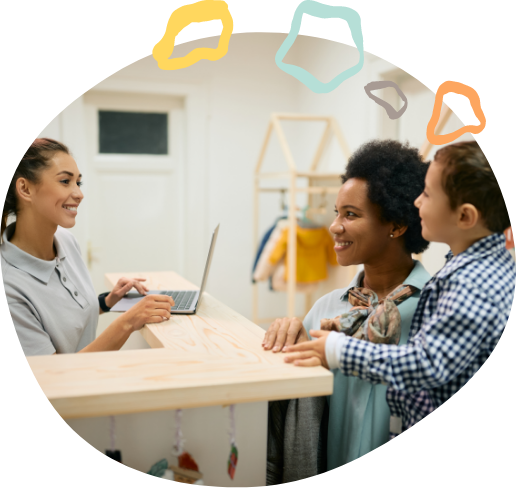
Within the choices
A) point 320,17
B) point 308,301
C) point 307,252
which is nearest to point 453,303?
point 320,17

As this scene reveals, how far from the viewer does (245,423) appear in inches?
34.1

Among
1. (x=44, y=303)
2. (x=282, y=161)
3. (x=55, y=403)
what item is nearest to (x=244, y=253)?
(x=282, y=161)

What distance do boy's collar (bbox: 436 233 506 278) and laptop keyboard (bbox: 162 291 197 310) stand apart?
2.11ft

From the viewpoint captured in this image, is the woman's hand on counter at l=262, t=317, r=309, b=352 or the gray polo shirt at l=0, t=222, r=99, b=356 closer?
the woman's hand on counter at l=262, t=317, r=309, b=352

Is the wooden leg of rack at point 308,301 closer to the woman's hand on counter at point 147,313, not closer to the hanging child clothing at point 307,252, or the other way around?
the hanging child clothing at point 307,252

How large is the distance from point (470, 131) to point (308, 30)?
1.12ft

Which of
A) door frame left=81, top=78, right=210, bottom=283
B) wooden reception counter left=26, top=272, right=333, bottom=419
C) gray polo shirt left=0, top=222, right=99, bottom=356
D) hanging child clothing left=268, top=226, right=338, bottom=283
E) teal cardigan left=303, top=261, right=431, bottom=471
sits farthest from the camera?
door frame left=81, top=78, right=210, bottom=283

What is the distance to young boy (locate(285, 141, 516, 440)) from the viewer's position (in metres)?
0.72

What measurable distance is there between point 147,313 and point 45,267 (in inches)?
10.3

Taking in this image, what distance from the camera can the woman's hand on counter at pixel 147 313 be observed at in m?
1.08

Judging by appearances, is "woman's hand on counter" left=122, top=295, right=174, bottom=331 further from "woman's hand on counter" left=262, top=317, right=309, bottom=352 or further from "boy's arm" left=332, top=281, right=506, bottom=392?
"boy's arm" left=332, top=281, right=506, bottom=392

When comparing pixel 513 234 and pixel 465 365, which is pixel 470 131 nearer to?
pixel 513 234

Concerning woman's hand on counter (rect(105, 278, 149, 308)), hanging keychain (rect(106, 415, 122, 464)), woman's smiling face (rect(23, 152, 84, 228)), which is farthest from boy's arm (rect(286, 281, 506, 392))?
woman's hand on counter (rect(105, 278, 149, 308))

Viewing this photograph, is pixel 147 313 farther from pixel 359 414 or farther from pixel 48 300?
pixel 359 414
